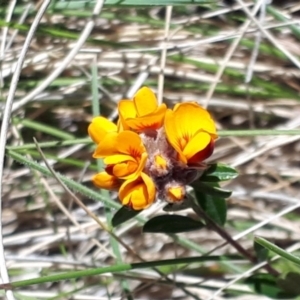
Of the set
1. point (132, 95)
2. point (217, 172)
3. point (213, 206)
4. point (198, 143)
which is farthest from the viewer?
point (132, 95)

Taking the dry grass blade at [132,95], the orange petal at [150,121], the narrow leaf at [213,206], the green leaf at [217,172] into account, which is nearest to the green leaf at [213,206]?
the narrow leaf at [213,206]

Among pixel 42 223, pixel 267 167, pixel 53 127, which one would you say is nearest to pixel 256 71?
pixel 267 167

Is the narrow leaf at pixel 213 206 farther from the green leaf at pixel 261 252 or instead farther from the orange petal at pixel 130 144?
the orange petal at pixel 130 144

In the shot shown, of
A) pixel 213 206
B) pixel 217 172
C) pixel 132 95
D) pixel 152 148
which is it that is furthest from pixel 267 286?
pixel 132 95

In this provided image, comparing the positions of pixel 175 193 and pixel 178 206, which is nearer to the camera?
pixel 175 193

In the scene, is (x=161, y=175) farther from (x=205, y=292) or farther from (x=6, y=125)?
(x=205, y=292)

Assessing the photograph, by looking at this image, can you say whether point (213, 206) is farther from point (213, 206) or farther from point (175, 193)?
point (175, 193)

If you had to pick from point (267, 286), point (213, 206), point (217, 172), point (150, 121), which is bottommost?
point (267, 286)
